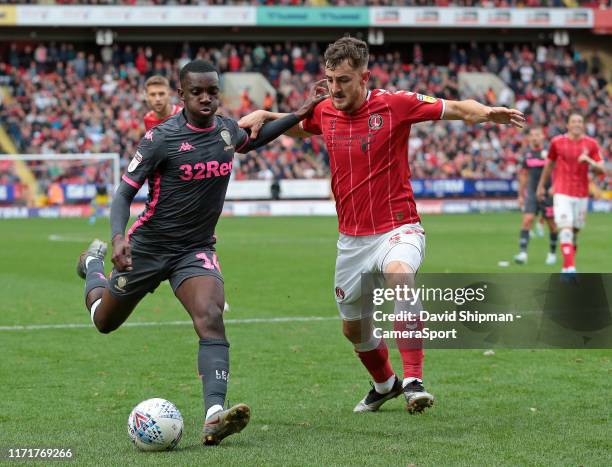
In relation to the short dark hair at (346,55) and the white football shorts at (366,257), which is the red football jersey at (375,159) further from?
the short dark hair at (346,55)

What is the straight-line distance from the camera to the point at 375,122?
708cm

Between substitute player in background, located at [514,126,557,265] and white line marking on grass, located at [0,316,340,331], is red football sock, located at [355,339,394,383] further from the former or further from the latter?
substitute player in background, located at [514,126,557,265]

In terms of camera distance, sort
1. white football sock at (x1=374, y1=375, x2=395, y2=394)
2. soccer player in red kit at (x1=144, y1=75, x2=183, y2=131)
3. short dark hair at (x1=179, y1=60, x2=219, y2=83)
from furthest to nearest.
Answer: soccer player in red kit at (x1=144, y1=75, x2=183, y2=131) → white football sock at (x1=374, y1=375, x2=395, y2=394) → short dark hair at (x1=179, y1=60, x2=219, y2=83)

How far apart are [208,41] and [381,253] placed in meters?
46.2

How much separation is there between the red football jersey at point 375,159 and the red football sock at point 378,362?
863mm

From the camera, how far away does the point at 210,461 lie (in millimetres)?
5625

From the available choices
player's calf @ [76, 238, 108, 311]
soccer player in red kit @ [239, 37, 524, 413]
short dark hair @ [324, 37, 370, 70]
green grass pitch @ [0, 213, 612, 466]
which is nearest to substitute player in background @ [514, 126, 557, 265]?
green grass pitch @ [0, 213, 612, 466]

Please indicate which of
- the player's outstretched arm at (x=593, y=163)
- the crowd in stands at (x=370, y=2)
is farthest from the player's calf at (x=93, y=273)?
the crowd in stands at (x=370, y=2)

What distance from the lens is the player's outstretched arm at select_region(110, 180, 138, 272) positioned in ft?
19.9

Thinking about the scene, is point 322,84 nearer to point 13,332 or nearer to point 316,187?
point 13,332

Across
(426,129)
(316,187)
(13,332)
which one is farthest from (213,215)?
(426,129)

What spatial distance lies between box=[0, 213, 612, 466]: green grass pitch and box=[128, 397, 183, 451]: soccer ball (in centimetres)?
11

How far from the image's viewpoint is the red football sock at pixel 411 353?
22.3ft

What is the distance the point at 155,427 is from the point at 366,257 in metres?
1.97
